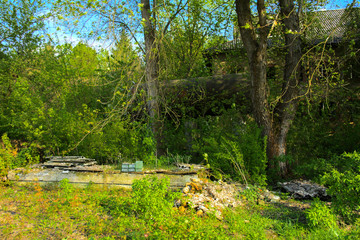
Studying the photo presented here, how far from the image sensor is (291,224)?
4.40 metres

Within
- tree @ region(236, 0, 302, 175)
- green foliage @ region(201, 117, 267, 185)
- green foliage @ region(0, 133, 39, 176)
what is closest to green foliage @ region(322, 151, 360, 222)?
green foliage @ region(201, 117, 267, 185)

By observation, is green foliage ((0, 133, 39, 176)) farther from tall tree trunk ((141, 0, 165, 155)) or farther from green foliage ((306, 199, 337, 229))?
green foliage ((306, 199, 337, 229))

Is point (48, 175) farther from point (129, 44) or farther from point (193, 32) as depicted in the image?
point (193, 32)

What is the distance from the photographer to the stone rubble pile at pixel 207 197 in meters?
4.87

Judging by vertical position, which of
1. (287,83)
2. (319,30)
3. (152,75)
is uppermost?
(319,30)

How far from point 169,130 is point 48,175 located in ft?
11.7

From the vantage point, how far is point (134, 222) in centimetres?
433

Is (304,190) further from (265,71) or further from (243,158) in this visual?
(265,71)

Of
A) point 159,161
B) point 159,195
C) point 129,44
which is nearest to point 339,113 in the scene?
point 159,161

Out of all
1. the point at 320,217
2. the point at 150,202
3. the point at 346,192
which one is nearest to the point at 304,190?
the point at 346,192

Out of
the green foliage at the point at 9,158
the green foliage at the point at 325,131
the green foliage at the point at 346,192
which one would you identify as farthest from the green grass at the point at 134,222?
the green foliage at the point at 325,131

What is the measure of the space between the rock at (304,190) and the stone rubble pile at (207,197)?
1.17m

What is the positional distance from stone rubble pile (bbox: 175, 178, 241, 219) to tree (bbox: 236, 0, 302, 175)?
212cm

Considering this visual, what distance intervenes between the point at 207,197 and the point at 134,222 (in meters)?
1.49
